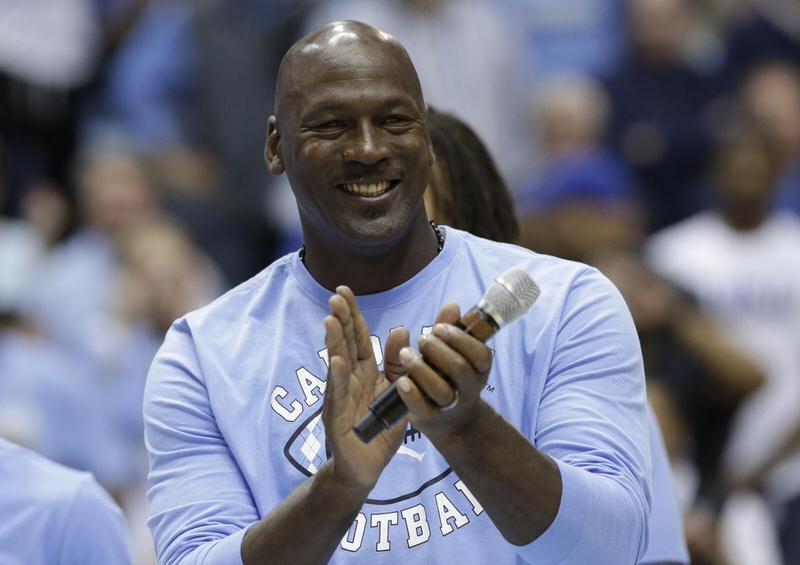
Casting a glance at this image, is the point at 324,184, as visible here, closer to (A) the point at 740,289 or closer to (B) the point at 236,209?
(A) the point at 740,289

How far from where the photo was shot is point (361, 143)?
8.31ft

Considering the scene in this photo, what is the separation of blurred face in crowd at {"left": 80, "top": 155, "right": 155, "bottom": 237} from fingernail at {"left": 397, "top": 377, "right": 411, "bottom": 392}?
233 inches

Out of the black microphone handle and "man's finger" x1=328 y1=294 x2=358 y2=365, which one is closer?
the black microphone handle

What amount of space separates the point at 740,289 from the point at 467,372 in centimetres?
531

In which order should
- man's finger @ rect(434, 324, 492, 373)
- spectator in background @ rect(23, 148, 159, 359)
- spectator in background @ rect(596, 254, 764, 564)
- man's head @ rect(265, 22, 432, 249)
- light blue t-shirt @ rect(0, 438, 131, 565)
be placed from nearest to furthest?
man's finger @ rect(434, 324, 492, 373)
man's head @ rect(265, 22, 432, 249)
light blue t-shirt @ rect(0, 438, 131, 565)
spectator in background @ rect(596, 254, 764, 564)
spectator in background @ rect(23, 148, 159, 359)

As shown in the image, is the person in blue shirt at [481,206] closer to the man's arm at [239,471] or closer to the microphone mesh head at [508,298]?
the man's arm at [239,471]

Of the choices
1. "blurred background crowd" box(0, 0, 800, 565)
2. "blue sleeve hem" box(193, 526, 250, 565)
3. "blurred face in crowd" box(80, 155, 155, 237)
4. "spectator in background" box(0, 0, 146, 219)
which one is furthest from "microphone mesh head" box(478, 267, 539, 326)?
"spectator in background" box(0, 0, 146, 219)

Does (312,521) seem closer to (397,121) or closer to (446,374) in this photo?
(446,374)

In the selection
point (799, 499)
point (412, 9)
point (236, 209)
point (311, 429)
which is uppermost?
point (412, 9)

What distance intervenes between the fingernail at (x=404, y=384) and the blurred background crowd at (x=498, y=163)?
4.10 meters

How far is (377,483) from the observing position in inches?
99.9

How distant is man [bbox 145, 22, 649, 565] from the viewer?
229 cm

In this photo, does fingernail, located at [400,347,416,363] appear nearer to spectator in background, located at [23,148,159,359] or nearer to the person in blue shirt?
the person in blue shirt

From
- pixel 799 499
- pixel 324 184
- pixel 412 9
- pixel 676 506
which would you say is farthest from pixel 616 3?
pixel 324 184
